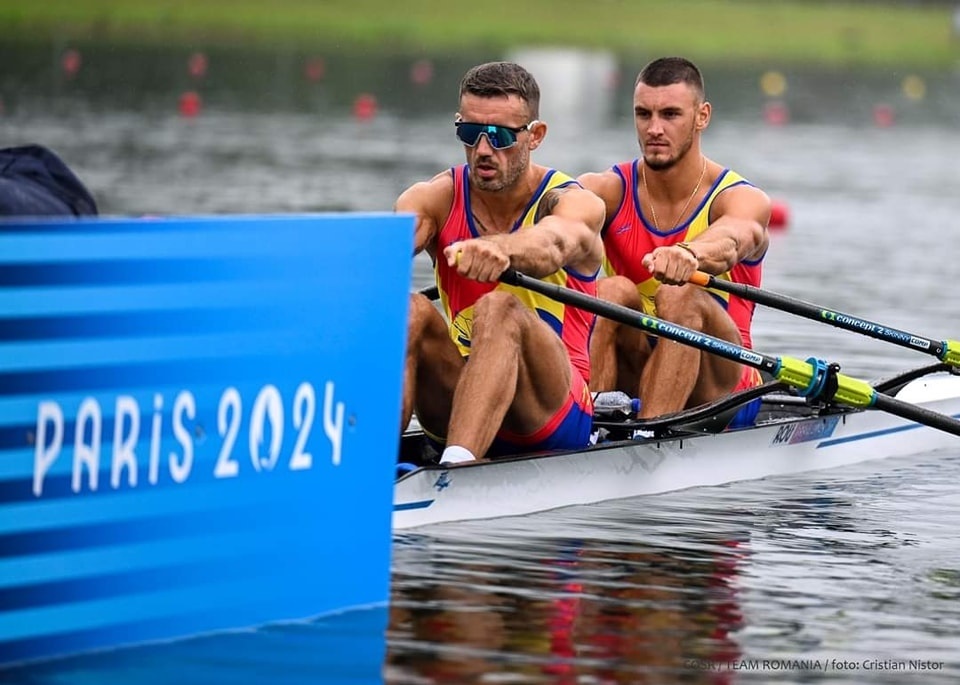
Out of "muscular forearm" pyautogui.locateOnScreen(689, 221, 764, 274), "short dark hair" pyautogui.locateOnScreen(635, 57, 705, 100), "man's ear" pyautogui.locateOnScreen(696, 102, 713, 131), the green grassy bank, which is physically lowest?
"muscular forearm" pyautogui.locateOnScreen(689, 221, 764, 274)

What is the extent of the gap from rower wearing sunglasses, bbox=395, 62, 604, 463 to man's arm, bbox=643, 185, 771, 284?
31 centimetres

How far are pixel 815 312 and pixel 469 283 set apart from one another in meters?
1.96

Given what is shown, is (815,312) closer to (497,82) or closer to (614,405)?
(614,405)

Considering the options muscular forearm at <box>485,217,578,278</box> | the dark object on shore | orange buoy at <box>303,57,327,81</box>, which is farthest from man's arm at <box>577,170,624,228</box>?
orange buoy at <box>303,57,327,81</box>

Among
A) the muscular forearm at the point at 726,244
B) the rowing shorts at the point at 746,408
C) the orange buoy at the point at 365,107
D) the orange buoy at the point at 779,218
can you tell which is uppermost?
the orange buoy at the point at 365,107

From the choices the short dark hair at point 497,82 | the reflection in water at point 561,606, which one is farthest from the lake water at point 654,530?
the short dark hair at point 497,82

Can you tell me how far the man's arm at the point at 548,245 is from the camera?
7.12 metres

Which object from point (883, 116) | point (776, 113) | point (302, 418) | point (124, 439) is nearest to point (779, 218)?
point (302, 418)

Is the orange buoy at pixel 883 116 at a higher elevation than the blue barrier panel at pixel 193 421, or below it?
higher

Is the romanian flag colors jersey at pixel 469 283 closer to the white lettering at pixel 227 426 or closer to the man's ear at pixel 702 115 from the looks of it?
the man's ear at pixel 702 115

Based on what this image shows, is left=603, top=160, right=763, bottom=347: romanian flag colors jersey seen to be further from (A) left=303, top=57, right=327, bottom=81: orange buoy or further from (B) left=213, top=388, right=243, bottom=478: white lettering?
(A) left=303, top=57, right=327, bottom=81: orange buoy

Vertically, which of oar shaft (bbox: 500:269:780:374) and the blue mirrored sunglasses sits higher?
the blue mirrored sunglasses

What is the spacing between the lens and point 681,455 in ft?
27.7

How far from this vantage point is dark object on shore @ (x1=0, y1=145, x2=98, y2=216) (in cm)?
532
